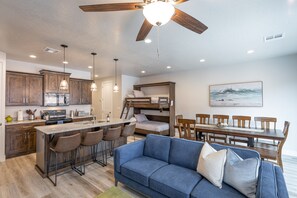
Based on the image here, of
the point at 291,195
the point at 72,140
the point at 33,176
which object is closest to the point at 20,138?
the point at 33,176

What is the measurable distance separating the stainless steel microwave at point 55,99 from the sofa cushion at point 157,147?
152 inches

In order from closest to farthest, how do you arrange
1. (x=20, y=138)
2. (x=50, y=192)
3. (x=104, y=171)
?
A: 1. (x=50, y=192)
2. (x=104, y=171)
3. (x=20, y=138)

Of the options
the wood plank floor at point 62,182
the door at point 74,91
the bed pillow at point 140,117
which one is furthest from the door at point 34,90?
the bed pillow at point 140,117

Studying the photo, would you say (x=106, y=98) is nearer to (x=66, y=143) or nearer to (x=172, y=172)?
(x=66, y=143)

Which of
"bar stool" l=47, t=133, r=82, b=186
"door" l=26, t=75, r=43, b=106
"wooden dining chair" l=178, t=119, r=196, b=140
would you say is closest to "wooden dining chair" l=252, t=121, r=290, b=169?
"wooden dining chair" l=178, t=119, r=196, b=140

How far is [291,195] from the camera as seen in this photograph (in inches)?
91.1

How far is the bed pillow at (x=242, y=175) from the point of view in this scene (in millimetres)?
1566

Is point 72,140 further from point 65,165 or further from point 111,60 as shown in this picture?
point 111,60

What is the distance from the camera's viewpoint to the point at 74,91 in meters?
5.46

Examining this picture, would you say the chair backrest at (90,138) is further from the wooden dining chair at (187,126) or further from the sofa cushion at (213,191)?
the sofa cushion at (213,191)

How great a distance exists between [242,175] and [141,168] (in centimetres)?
135

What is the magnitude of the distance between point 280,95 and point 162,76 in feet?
13.9

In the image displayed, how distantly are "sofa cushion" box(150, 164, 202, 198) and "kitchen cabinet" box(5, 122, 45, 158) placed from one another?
159 inches

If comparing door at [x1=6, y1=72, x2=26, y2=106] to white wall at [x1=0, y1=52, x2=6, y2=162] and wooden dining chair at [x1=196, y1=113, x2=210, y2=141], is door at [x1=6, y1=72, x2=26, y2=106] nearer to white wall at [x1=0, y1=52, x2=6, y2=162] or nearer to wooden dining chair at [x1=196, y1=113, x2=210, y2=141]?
white wall at [x1=0, y1=52, x2=6, y2=162]
